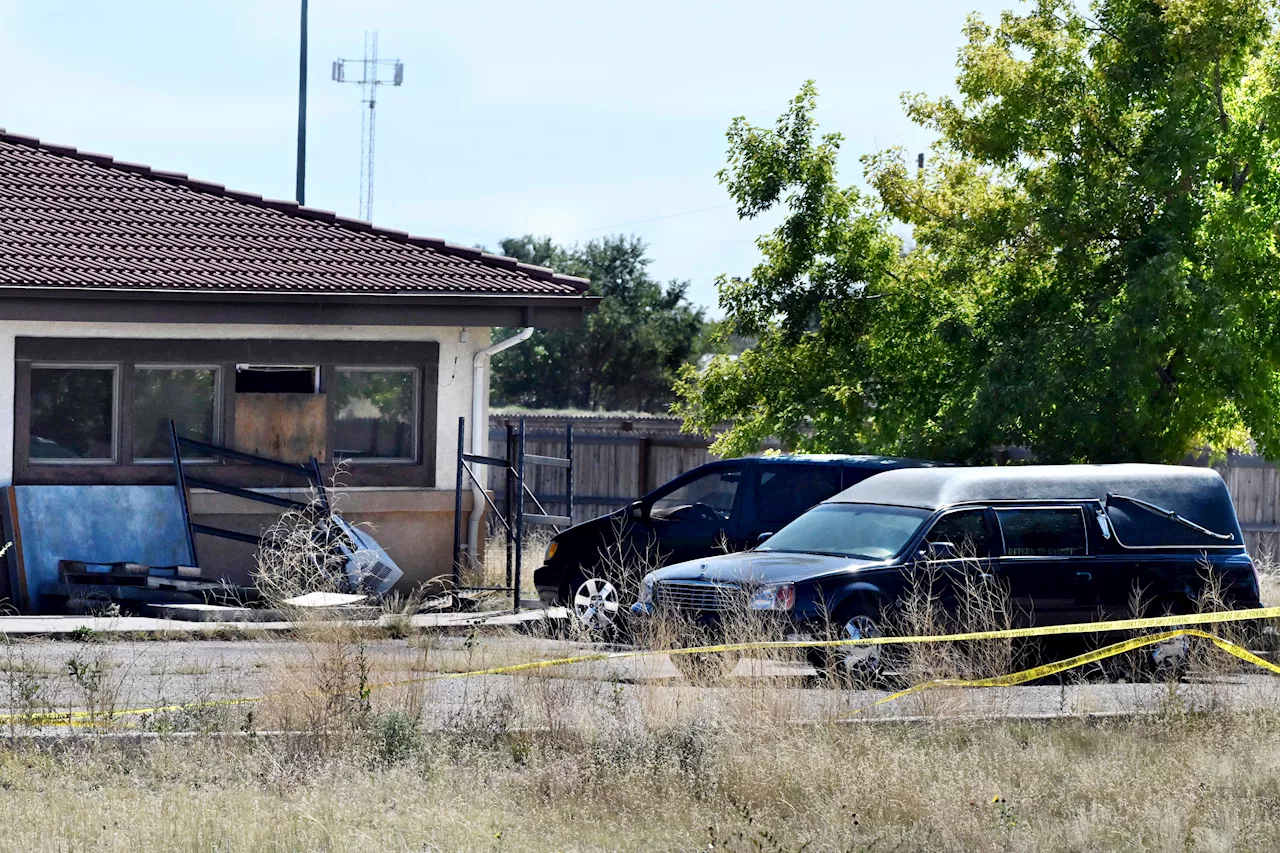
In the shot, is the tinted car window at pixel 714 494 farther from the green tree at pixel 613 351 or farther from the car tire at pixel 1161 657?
the green tree at pixel 613 351

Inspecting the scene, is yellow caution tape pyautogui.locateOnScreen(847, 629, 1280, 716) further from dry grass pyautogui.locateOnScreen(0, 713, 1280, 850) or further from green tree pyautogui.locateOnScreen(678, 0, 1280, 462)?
green tree pyautogui.locateOnScreen(678, 0, 1280, 462)

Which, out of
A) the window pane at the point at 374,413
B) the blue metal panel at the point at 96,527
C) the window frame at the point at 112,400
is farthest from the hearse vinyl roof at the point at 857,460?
the window frame at the point at 112,400

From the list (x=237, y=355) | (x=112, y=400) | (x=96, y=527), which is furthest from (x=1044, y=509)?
(x=112, y=400)

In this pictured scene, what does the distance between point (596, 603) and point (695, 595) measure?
276 cm

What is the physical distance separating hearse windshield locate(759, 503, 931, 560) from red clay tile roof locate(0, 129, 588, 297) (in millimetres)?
5305

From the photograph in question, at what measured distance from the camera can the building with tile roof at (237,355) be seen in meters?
15.7

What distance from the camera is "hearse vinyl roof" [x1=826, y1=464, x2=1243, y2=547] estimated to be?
12.2 meters

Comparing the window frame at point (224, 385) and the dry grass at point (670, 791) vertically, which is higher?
the window frame at point (224, 385)

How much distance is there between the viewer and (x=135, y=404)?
638 inches

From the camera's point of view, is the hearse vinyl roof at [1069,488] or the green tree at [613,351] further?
the green tree at [613,351]

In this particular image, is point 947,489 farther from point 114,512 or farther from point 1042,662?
point 114,512

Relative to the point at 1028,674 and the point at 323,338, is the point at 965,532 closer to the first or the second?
the point at 1028,674

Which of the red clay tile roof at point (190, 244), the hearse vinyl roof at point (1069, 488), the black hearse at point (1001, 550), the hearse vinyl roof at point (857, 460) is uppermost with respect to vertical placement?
the red clay tile roof at point (190, 244)

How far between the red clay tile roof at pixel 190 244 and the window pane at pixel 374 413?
3.58ft
